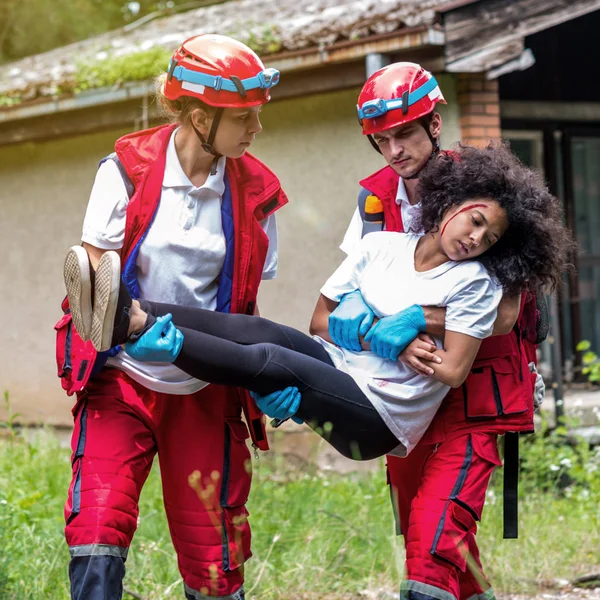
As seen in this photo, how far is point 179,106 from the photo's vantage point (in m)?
3.63

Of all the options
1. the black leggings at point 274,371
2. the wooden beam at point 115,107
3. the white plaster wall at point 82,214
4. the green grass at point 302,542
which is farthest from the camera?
the white plaster wall at point 82,214

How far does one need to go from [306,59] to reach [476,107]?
120 centimetres

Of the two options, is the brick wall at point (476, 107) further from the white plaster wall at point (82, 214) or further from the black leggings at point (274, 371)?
the black leggings at point (274, 371)

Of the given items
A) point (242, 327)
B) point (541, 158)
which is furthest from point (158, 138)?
point (541, 158)

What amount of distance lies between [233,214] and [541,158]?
6138 mm

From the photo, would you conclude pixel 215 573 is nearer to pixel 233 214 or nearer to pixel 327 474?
pixel 233 214

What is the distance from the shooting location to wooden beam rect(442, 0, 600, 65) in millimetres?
6820

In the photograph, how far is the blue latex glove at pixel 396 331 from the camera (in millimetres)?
3359

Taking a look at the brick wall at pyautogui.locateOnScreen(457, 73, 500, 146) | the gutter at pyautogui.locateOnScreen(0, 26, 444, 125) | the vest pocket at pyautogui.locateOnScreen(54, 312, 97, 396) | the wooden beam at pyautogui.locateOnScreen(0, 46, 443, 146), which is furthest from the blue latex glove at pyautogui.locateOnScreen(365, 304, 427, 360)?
the brick wall at pyautogui.locateOnScreen(457, 73, 500, 146)

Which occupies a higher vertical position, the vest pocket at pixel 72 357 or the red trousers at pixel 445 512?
the vest pocket at pixel 72 357

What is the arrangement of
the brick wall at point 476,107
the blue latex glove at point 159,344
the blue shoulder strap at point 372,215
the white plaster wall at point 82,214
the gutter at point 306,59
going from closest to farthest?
the blue latex glove at point 159,344, the blue shoulder strap at point 372,215, the gutter at point 306,59, the brick wall at point 476,107, the white plaster wall at point 82,214

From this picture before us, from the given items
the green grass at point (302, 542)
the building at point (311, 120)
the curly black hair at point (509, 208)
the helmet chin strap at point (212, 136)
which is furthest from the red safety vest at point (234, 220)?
the building at point (311, 120)

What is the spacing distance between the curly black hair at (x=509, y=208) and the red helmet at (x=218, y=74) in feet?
2.05

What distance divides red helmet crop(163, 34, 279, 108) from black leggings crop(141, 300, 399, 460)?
0.69 meters
